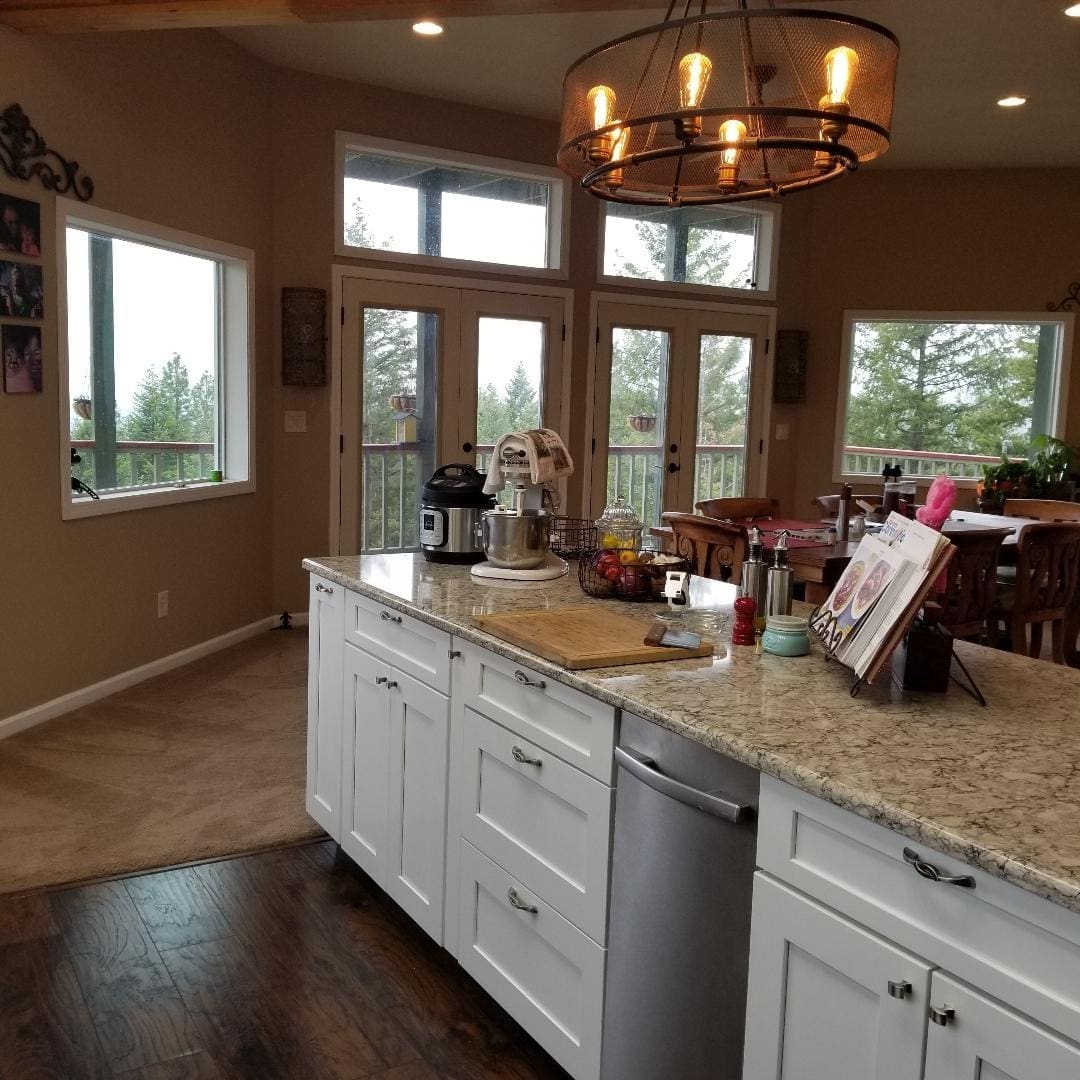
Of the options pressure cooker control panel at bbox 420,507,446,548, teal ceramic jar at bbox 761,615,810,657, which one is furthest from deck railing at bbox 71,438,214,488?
teal ceramic jar at bbox 761,615,810,657

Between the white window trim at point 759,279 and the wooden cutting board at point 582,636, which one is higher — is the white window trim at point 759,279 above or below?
above

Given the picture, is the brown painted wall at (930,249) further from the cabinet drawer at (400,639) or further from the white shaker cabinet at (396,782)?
the white shaker cabinet at (396,782)

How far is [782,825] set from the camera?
4.60 feet

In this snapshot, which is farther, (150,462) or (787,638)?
(150,462)

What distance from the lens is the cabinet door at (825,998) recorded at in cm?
123

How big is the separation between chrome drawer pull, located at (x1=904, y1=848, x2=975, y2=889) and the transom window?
5061mm

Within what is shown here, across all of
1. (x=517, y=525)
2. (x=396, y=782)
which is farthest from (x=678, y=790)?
(x=517, y=525)

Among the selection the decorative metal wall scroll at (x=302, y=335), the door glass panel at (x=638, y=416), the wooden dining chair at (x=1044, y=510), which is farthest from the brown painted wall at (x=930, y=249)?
the decorative metal wall scroll at (x=302, y=335)

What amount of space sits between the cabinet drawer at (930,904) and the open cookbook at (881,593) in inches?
14.8

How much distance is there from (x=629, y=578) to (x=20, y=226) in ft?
9.44

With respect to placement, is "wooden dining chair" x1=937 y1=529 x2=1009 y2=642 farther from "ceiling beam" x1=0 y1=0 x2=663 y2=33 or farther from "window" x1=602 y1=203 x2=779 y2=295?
"window" x1=602 y1=203 x2=779 y2=295

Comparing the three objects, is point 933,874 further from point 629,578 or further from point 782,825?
point 629,578

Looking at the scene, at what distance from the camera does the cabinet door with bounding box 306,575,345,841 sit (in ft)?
9.34

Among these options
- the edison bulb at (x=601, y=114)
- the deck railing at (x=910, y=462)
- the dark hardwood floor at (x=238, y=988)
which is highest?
the edison bulb at (x=601, y=114)
